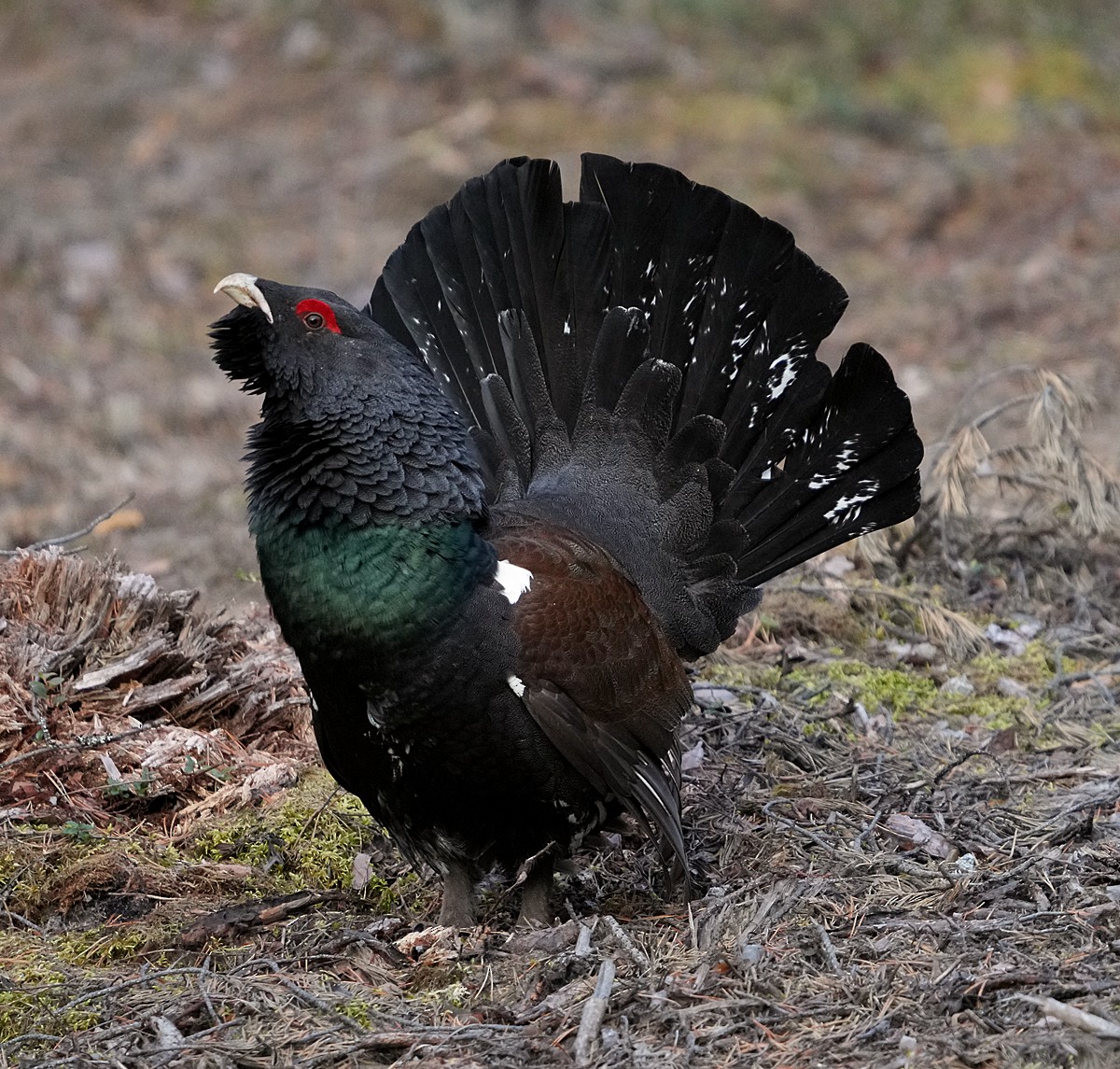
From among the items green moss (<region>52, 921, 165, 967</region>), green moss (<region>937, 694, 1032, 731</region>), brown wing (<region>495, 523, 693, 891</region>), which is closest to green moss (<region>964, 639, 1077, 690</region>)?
green moss (<region>937, 694, 1032, 731</region>)

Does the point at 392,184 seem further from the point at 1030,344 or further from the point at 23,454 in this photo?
the point at 1030,344

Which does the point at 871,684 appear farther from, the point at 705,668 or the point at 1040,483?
the point at 1040,483

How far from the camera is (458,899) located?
469cm

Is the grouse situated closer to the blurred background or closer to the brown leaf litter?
the brown leaf litter

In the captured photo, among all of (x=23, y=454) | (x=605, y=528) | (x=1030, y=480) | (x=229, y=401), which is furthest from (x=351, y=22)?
(x=605, y=528)

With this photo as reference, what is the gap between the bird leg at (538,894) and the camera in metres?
4.68

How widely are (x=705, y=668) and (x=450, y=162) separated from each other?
7299 millimetres

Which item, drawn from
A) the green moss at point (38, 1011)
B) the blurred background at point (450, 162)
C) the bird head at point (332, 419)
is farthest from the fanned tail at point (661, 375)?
the blurred background at point (450, 162)

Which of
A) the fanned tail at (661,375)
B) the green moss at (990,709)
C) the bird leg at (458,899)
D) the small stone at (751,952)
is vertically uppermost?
the fanned tail at (661,375)

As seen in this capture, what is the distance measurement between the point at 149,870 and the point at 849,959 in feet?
7.29

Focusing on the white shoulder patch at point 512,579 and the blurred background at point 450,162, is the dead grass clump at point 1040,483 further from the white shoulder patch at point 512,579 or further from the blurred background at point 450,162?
the white shoulder patch at point 512,579

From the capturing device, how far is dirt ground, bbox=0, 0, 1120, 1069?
3893mm

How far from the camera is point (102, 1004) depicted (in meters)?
3.91

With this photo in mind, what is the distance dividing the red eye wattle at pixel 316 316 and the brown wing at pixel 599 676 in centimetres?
83
